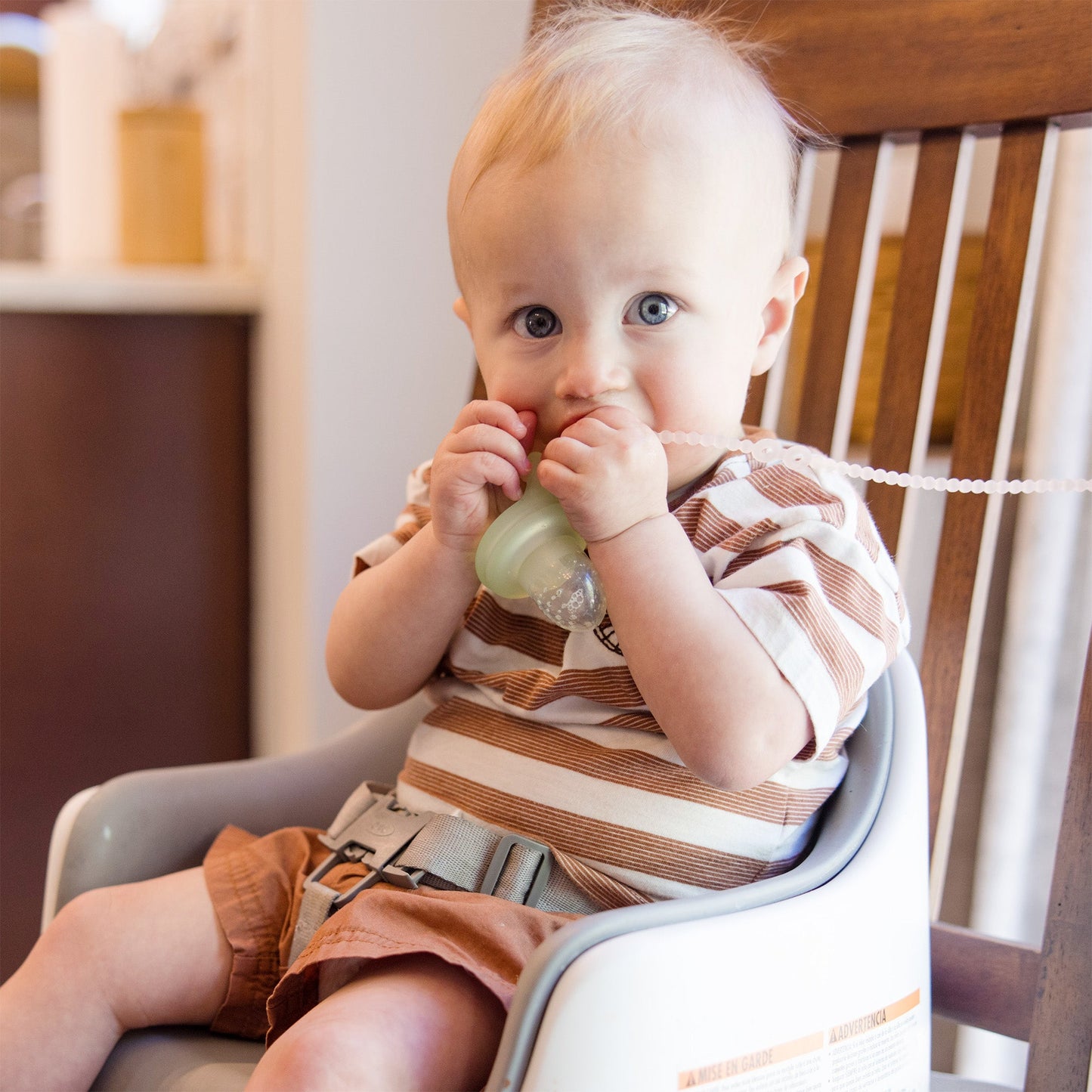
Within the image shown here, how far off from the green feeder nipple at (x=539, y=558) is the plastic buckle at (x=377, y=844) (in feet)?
0.52

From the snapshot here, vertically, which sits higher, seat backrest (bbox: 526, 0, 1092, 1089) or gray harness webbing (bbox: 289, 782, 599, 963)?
seat backrest (bbox: 526, 0, 1092, 1089)

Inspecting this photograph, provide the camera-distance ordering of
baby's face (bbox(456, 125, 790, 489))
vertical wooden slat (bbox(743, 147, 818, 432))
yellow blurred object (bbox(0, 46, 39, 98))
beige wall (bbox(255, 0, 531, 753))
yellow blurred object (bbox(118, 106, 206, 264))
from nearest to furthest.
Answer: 1. baby's face (bbox(456, 125, 790, 489))
2. vertical wooden slat (bbox(743, 147, 818, 432))
3. beige wall (bbox(255, 0, 531, 753))
4. yellow blurred object (bbox(118, 106, 206, 264))
5. yellow blurred object (bbox(0, 46, 39, 98))

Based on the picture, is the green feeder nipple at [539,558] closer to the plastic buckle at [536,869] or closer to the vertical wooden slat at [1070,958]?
the plastic buckle at [536,869]

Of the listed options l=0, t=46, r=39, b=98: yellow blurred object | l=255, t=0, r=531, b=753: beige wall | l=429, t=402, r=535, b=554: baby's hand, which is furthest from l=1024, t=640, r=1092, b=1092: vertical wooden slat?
l=0, t=46, r=39, b=98: yellow blurred object

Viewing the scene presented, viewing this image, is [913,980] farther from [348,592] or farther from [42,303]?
[42,303]

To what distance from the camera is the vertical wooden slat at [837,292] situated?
78 cm

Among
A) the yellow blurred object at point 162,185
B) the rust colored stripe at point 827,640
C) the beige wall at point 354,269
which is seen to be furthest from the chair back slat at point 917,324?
the yellow blurred object at point 162,185

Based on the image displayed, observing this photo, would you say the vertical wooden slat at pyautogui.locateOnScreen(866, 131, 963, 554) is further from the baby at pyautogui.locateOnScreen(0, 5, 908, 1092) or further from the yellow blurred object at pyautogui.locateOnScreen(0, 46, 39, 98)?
the yellow blurred object at pyautogui.locateOnScreen(0, 46, 39, 98)

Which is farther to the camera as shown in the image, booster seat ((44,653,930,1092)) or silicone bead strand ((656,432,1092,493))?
silicone bead strand ((656,432,1092,493))

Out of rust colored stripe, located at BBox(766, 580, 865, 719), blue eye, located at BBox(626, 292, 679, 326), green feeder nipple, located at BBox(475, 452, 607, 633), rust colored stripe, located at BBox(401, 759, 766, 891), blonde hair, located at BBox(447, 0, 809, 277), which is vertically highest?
blonde hair, located at BBox(447, 0, 809, 277)

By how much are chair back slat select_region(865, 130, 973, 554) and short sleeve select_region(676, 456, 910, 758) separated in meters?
0.12

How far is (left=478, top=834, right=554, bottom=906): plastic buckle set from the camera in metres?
0.60

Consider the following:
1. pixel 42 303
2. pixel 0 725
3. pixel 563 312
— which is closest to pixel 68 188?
pixel 42 303

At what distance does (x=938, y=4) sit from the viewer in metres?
0.72
